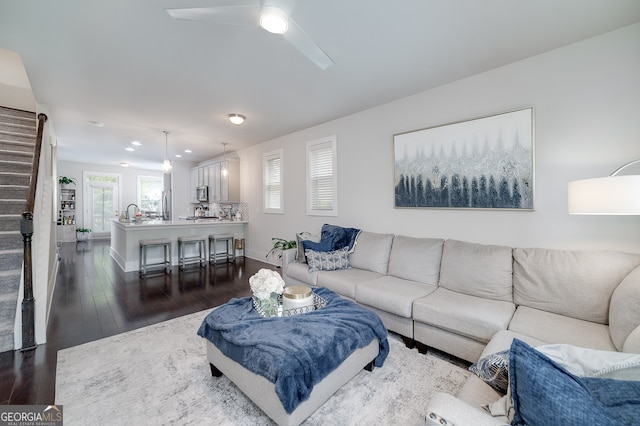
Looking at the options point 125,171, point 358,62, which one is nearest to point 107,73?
point 358,62

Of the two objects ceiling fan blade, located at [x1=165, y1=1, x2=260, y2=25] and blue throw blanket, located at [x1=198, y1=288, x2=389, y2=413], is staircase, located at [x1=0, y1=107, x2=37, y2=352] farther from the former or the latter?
ceiling fan blade, located at [x1=165, y1=1, x2=260, y2=25]

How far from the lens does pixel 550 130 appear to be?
245cm

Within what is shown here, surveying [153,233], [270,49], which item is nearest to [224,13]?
[270,49]

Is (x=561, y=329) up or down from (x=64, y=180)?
down

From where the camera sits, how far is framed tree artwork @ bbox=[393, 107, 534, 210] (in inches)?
102

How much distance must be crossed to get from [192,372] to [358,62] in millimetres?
3175

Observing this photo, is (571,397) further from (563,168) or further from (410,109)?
(410,109)

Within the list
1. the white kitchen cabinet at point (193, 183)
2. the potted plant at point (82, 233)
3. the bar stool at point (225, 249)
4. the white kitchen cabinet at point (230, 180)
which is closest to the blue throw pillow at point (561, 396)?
the bar stool at point (225, 249)

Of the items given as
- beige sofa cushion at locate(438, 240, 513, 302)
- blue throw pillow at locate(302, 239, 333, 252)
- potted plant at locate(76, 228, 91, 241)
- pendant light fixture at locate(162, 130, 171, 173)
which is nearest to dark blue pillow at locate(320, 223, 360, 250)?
blue throw pillow at locate(302, 239, 333, 252)

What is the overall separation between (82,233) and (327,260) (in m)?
10.1

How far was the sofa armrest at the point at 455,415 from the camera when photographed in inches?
34.6

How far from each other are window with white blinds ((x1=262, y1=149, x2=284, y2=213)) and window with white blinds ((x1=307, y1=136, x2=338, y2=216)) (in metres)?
0.90

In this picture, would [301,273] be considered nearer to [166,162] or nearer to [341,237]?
[341,237]

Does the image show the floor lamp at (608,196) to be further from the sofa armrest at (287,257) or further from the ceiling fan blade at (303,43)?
the sofa armrest at (287,257)
